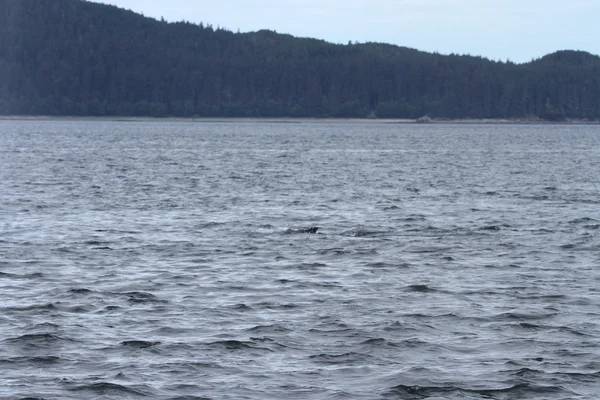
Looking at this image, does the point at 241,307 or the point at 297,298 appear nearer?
the point at 241,307

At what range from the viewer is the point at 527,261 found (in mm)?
24266

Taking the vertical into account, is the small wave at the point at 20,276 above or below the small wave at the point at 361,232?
below

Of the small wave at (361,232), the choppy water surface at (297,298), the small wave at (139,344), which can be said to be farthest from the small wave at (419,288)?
the small wave at (361,232)

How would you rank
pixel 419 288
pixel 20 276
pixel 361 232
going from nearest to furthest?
pixel 419 288
pixel 20 276
pixel 361 232

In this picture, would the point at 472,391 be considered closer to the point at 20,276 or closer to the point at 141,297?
the point at 141,297

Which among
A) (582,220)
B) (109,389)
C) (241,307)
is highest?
(582,220)

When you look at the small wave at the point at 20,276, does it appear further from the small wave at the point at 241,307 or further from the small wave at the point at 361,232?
the small wave at the point at 361,232

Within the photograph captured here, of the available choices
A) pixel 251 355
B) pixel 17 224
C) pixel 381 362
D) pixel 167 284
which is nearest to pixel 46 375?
pixel 251 355

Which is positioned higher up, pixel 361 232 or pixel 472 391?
pixel 361 232

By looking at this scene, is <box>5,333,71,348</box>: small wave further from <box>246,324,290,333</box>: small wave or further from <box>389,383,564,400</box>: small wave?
<box>389,383,564,400</box>: small wave

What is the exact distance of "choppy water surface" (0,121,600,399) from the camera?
1412 centimetres

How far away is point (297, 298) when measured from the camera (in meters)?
19.4

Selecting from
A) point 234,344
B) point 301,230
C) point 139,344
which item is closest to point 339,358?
point 234,344

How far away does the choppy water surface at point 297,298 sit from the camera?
14117mm
